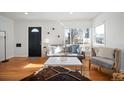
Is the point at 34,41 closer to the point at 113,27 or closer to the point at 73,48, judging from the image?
the point at 73,48

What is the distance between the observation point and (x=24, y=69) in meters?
1.84

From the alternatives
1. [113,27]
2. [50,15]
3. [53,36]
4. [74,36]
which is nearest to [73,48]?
[74,36]

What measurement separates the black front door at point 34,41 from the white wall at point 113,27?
2.62 feet

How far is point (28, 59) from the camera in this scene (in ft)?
6.49

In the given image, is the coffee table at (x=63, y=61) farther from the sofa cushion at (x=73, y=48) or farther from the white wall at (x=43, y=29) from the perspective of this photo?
the white wall at (x=43, y=29)

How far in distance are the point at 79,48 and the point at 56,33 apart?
38 cm

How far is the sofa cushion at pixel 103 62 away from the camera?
1.78 m

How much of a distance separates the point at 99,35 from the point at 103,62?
0.43 metres

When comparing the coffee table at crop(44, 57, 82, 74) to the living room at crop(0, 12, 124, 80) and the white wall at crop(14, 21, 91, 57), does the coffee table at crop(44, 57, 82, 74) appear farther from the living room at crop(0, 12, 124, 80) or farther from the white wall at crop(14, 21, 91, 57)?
the white wall at crop(14, 21, 91, 57)

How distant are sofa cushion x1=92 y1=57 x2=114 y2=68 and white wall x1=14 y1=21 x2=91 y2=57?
1.56ft

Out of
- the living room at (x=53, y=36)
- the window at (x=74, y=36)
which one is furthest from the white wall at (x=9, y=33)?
the window at (x=74, y=36)
